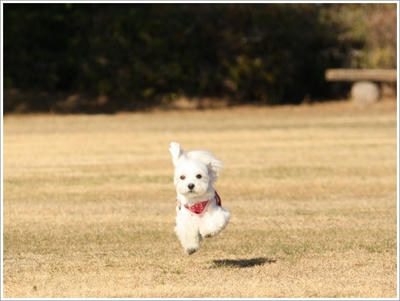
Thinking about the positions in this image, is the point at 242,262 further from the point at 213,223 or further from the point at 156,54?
the point at 156,54

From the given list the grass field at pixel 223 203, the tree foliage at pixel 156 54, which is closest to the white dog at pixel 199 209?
the grass field at pixel 223 203

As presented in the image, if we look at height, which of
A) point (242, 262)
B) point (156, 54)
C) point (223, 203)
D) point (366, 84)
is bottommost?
point (223, 203)

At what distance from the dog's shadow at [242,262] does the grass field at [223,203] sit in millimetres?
11

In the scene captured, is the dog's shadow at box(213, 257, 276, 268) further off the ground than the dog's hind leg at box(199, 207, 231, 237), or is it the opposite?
the dog's hind leg at box(199, 207, 231, 237)

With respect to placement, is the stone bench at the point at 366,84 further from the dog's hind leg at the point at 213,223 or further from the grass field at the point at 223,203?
the dog's hind leg at the point at 213,223

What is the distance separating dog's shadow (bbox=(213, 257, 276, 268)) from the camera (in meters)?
9.12

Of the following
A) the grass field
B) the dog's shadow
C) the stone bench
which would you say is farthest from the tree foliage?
the dog's shadow

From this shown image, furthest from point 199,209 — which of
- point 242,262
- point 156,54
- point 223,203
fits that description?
point 156,54

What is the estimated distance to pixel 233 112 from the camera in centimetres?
3197

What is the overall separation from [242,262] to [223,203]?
15.0ft

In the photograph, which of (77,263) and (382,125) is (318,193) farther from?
(382,125)

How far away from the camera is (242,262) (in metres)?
9.31

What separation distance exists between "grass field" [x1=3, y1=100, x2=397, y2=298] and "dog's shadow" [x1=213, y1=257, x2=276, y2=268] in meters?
0.01

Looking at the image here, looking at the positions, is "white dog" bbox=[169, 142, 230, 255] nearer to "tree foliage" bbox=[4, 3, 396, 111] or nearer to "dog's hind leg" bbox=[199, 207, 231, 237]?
"dog's hind leg" bbox=[199, 207, 231, 237]
